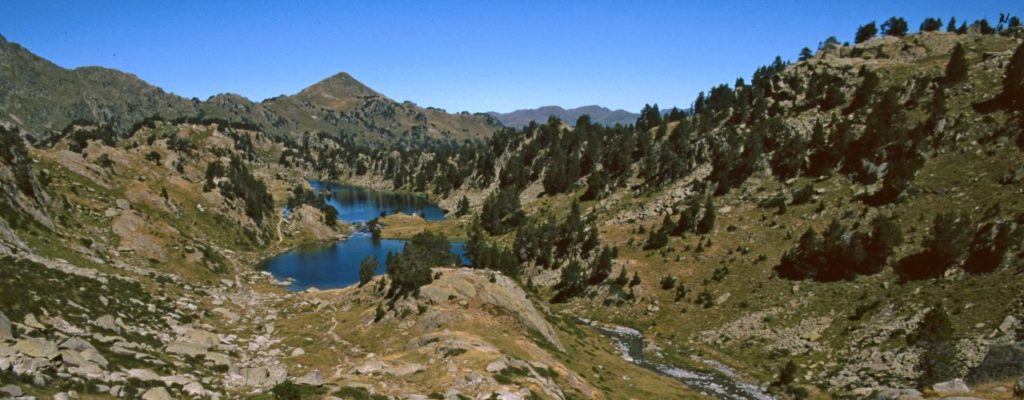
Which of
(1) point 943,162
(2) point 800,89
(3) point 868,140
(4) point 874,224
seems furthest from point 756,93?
(4) point 874,224

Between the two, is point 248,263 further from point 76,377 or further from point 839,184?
point 839,184

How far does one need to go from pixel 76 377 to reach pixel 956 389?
133 ft

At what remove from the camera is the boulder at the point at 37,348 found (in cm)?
2248

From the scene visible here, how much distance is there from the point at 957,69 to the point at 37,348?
146414mm

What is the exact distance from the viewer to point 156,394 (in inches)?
922

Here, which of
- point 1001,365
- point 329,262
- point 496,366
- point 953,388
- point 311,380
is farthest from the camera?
point 329,262

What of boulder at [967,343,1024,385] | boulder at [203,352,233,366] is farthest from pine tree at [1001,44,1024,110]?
boulder at [203,352,233,366]

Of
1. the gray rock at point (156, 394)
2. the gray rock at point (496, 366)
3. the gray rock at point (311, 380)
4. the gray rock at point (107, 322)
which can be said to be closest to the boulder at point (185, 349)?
the gray rock at point (107, 322)

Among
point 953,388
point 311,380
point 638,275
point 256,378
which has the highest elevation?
point 953,388

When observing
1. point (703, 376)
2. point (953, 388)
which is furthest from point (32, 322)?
point (703, 376)

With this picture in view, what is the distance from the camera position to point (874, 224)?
77.4m

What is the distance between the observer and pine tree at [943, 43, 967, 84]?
107 m

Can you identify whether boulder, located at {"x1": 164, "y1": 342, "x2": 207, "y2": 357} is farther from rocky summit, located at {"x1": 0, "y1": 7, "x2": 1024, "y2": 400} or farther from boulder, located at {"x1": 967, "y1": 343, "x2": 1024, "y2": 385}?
boulder, located at {"x1": 967, "y1": 343, "x2": 1024, "y2": 385}

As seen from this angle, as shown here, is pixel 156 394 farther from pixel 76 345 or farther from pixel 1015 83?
pixel 1015 83
